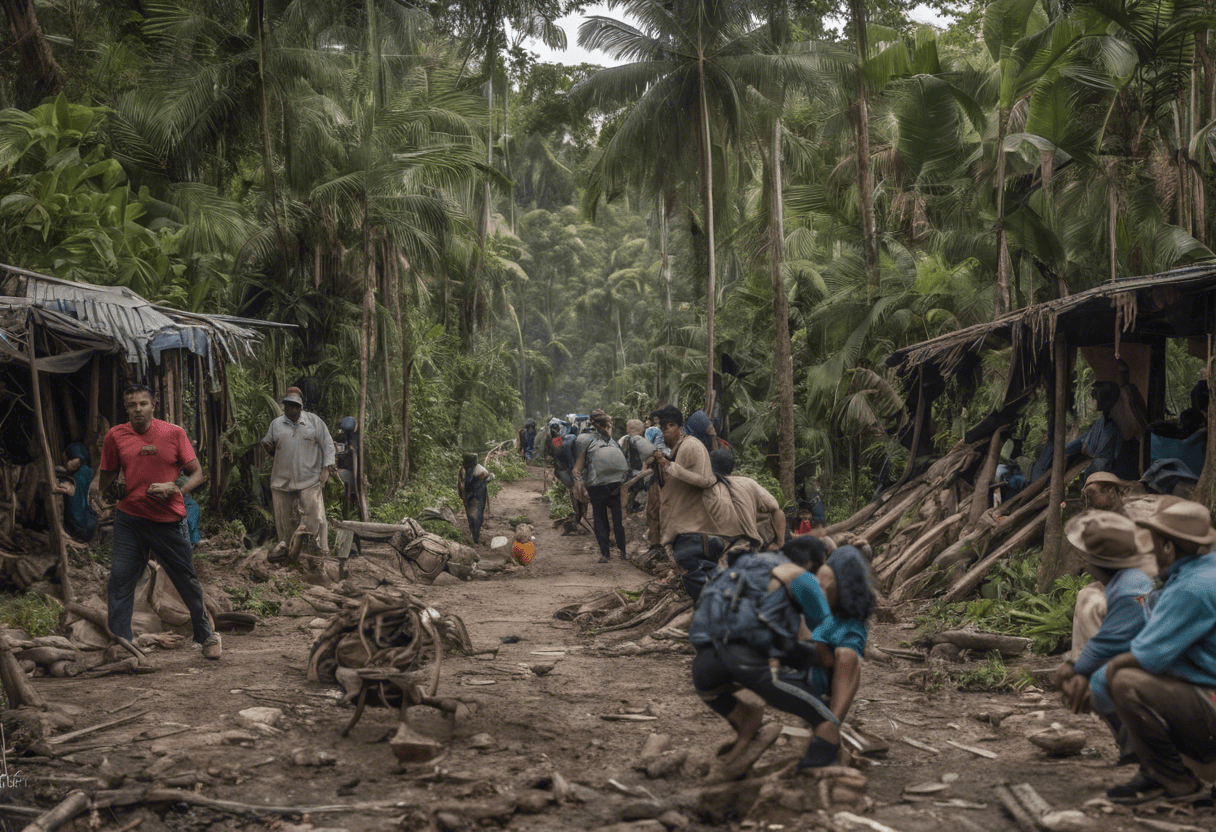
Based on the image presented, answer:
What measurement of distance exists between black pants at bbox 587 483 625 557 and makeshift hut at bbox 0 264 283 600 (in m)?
4.76

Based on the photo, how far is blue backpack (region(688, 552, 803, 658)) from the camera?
15.2 ft

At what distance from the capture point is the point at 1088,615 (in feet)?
15.6

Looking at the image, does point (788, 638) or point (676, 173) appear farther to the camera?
point (676, 173)

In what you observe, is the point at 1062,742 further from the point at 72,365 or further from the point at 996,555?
the point at 72,365

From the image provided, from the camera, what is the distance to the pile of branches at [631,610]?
9.03 m

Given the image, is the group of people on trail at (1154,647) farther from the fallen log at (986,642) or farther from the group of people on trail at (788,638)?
the fallen log at (986,642)

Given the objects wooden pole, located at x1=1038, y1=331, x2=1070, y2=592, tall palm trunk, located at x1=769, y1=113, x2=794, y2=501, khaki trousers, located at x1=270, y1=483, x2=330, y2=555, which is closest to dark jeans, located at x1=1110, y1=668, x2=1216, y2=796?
wooden pole, located at x1=1038, y1=331, x2=1070, y2=592

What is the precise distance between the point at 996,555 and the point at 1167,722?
5220 mm

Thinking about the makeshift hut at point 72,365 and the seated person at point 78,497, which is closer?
the makeshift hut at point 72,365

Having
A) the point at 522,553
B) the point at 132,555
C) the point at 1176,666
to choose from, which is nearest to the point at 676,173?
the point at 522,553

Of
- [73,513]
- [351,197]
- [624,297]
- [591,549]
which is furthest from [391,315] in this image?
[624,297]

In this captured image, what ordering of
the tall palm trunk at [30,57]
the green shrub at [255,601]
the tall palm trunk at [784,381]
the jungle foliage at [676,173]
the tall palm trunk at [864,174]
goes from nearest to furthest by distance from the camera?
the green shrub at [255,601] → the jungle foliage at [676,173] → the tall palm trunk at [30,57] → the tall palm trunk at [864,174] → the tall palm trunk at [784,381]

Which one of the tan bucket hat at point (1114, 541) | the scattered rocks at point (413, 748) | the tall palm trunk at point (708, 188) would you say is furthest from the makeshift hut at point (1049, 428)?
the tall palm trunk at point (708, 188)

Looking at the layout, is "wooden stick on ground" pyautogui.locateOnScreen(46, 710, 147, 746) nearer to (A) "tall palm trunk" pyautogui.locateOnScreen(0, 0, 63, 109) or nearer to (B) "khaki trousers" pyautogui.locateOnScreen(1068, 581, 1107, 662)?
(B) "khaki trousers" pyautogui.locateOnScreen(1068, 581, 1107, 662)
